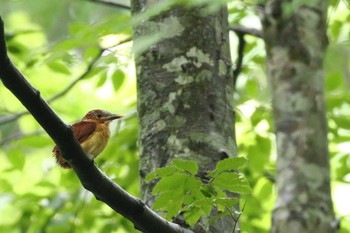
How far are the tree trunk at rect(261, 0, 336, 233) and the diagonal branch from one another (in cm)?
94

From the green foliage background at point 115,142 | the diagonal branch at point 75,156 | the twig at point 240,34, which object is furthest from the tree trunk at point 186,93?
the twig at point 240,34

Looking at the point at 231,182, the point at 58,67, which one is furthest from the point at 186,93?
the point at 58,67

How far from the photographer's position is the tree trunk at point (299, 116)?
4.04 m

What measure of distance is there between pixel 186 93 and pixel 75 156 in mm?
1357

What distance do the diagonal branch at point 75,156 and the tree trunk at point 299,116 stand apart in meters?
0.94

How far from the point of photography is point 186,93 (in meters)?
4.12

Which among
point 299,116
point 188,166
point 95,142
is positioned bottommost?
point 95,142

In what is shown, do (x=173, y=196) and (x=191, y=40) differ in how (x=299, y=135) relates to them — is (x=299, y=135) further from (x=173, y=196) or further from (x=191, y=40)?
(x=173, y=196)

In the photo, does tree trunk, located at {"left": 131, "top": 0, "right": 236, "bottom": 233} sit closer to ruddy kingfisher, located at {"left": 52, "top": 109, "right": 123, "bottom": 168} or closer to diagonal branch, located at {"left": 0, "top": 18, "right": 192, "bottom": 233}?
ruddy kingfisher, located at {"left": 52, "top": 109, "right": 123, "bottom": 168}

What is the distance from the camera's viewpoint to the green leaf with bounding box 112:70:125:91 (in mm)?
5801

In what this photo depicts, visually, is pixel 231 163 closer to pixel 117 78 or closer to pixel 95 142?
pixel 95 142

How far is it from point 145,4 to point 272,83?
0.90 metres

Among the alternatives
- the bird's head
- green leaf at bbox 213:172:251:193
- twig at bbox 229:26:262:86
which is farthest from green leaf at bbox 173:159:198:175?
twig at bbox 229:26:262:86

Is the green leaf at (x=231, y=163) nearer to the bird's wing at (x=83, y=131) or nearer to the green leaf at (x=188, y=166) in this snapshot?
the green leaf at (x=188, y=166)
